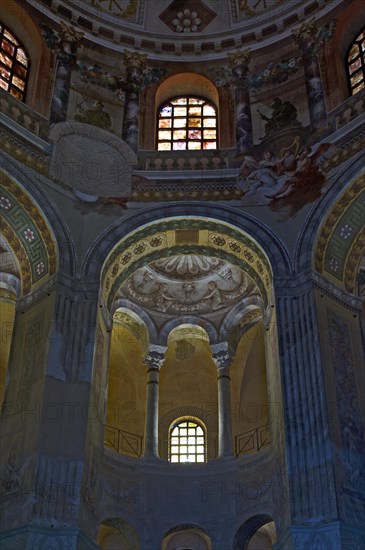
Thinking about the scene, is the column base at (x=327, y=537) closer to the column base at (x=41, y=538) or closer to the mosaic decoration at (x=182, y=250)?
the column base at (x=41, y=538)

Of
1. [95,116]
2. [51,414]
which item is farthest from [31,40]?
[51,414]

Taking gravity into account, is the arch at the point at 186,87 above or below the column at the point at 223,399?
above

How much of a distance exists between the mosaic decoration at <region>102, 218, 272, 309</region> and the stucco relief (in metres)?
1.86

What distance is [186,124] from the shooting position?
21156mm

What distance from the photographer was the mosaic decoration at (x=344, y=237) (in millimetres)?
17281

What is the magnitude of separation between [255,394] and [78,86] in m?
10.5

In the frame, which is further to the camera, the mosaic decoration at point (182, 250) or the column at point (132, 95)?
the column at point (132, 95)

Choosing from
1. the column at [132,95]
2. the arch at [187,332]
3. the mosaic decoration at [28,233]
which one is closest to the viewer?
the mosaic decoration at [28,233]

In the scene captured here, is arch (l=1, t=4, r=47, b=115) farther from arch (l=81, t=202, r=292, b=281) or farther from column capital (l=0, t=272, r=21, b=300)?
column capital (l=0, t=272, r=21, b=300)

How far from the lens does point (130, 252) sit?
1873 centimetres

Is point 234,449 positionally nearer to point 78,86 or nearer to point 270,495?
point 270,495

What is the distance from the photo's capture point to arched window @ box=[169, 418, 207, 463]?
2112cm

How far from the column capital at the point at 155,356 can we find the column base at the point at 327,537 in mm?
7691

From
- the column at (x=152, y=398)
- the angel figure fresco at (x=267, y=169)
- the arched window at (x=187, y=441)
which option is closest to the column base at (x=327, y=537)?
the column at (x=152, y=398)
